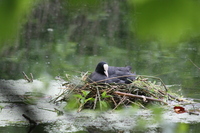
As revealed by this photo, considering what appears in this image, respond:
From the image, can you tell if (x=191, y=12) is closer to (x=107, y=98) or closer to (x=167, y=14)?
(x=167, y=14)

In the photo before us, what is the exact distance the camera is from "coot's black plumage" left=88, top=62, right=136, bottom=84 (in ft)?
9.64

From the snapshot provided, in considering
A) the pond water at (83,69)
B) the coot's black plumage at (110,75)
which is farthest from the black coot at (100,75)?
the pond water at (83,69)

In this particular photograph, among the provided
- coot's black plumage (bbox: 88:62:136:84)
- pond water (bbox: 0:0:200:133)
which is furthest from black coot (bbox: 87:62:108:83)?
pond water (bbox: 0:0:200:133)

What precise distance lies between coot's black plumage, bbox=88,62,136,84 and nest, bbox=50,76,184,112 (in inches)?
1.7

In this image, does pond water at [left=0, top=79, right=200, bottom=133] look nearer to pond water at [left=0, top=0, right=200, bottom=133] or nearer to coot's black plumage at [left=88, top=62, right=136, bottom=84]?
pond water at [left=0, top=0, right=200, bottom=133]

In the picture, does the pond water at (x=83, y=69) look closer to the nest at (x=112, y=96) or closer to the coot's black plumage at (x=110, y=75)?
the nest at (x=112, y=96)

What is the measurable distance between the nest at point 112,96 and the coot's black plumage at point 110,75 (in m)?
0.04

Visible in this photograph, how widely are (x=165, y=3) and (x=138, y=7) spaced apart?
0.02 meters

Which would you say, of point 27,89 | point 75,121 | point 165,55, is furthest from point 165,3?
point 165,55

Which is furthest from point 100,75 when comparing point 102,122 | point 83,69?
point 83,69

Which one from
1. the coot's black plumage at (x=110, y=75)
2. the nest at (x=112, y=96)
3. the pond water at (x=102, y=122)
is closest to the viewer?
the pond water at (x=102, y=122)

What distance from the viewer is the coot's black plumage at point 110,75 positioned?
2.94 metres

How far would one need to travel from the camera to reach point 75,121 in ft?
8.38

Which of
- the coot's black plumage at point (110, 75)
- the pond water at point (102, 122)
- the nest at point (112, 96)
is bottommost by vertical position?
the pond water at point (102, 122)
